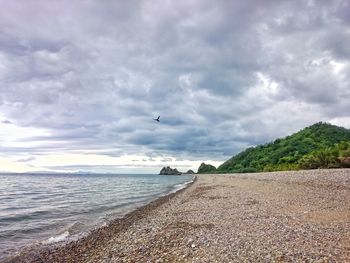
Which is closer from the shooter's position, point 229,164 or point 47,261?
point 47,261

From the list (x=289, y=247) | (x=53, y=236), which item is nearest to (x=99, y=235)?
(x=53, y=236)

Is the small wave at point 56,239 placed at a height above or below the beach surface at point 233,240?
below

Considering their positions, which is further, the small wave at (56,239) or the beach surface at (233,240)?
the small wave at (56,239)

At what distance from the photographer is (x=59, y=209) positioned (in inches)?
1179

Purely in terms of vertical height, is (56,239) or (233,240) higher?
(233,240)

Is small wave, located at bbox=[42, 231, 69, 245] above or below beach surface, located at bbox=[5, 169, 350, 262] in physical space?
below

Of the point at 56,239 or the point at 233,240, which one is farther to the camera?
the point at 56,239

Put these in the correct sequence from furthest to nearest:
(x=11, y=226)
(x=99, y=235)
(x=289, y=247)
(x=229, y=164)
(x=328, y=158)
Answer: (x=229, y=164)
(x=328, y=158)
(x=11, y=226)
(x=99, y=235)
(x=289, y=247)

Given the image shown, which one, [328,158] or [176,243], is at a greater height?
[328,158]

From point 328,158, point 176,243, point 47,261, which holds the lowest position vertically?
point 47,261

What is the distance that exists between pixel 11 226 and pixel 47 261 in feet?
36.1

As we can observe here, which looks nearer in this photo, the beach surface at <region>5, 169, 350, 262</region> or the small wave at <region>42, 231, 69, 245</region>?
the beach surface at <region>5, 169, 350, 262</region>

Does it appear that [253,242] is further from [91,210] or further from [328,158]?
[328,158]

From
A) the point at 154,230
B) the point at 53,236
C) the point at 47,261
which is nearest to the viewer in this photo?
the point at 47,261
